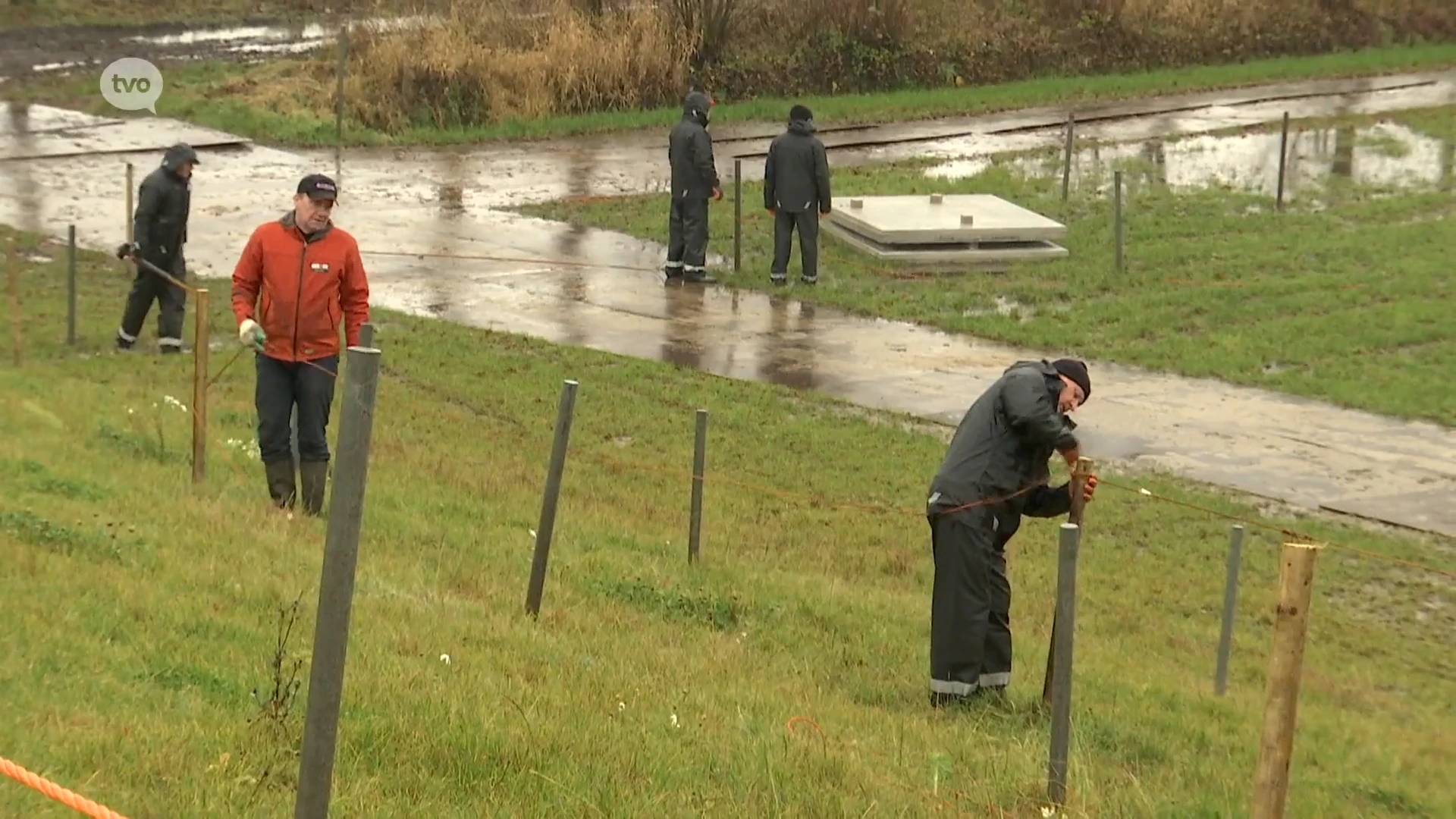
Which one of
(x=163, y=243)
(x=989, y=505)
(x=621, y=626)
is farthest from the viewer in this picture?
(x=163, y=243)

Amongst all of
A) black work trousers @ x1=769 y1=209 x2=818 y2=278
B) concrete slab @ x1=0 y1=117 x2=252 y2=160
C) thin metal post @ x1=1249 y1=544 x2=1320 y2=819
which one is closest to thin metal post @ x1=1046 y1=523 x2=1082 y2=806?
thin metal post @ x1=1249 y1=544 x2=1320 y2=819

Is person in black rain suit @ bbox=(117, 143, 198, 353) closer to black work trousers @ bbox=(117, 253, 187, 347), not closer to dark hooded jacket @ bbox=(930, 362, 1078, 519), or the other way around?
black work trousers @ bbox=(117, 253, 187, 347)

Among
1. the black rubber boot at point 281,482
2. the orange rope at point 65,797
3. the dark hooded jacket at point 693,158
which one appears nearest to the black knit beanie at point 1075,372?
the black rubber boot at point 281,482

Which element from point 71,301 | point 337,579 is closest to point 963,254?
point 71,301

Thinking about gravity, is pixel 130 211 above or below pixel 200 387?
above

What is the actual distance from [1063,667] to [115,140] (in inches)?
964

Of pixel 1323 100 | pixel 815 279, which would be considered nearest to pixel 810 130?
pixel 815 279

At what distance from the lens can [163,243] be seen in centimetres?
1620

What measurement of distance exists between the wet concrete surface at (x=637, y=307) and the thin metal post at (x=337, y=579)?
996 centimetres

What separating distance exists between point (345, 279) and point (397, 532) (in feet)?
4.53

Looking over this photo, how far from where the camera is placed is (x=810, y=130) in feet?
69.7

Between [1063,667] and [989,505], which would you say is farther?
[989,505]

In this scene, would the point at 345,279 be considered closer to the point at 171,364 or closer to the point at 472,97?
the point at 171,364

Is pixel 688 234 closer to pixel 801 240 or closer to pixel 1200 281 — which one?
pixel 801 240
